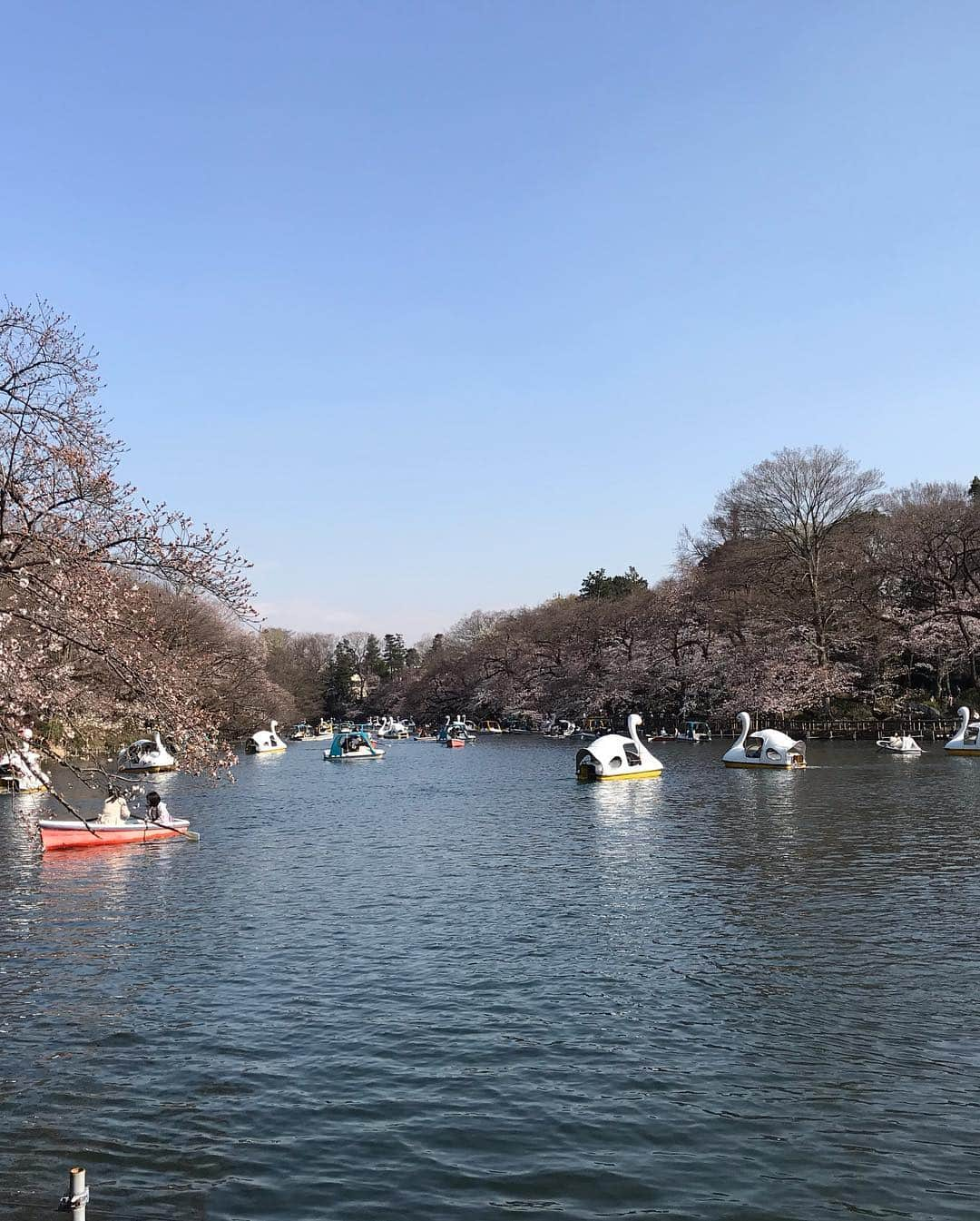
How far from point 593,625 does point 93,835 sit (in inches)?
3281

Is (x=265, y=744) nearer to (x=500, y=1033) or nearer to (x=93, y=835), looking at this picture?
(x=93, y=835)

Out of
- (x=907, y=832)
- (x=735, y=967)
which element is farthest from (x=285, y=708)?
(x=735, y=967)

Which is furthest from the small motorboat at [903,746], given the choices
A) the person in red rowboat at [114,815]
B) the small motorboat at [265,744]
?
the small motorboat at [265,744]

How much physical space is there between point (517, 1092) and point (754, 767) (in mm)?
46195

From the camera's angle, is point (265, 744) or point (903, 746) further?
point (265, 744)

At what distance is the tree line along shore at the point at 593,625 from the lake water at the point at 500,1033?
13.4 feet

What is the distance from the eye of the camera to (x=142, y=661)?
12.0 meters

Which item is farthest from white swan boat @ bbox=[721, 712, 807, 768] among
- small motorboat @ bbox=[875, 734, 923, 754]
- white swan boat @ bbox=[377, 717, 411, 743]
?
white swan boat @ bbox=[377, 717, 411, 743]

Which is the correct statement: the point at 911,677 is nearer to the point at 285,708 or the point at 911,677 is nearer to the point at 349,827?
the point at 349,827

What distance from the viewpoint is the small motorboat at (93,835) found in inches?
1165

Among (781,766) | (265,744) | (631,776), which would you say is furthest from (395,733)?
(631,776)

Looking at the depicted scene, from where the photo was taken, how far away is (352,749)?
80.6 metres

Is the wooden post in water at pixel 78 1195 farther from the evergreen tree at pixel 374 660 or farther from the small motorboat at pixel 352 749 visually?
the evergreen tree at pixel 374 660

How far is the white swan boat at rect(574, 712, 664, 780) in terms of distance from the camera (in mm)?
50344
